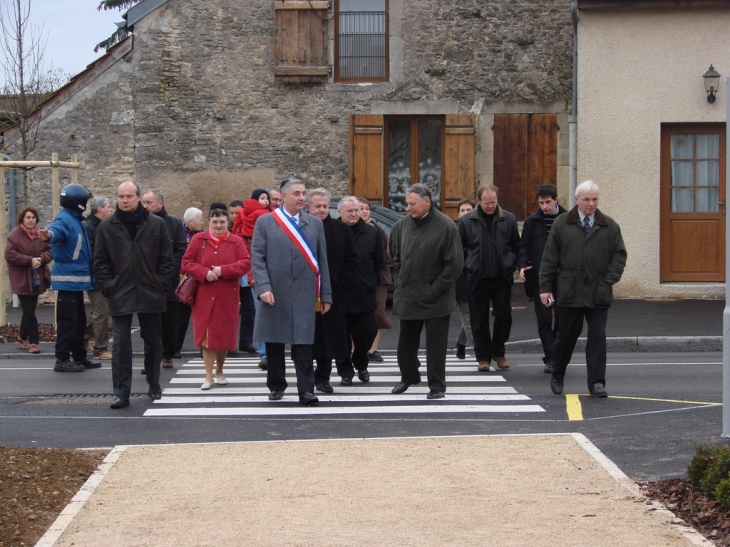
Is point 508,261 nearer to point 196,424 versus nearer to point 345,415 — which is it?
point 345,415

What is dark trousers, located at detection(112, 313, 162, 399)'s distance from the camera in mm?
9180

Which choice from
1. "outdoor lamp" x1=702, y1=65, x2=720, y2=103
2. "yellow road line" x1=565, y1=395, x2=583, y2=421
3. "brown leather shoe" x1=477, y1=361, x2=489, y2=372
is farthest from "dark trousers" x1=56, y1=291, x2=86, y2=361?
"outdoor lamp" x1=702, y1=65, x2=720, y2=103

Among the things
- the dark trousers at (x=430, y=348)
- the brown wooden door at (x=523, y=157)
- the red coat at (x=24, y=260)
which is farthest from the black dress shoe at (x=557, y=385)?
the brown wooden door at (x=523, y=157)

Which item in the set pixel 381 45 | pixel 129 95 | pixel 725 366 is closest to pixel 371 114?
pixel 381 45

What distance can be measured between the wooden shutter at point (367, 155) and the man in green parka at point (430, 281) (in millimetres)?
9977

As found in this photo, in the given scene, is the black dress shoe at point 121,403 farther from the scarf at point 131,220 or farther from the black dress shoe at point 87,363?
the black dress shoe at point 87,363

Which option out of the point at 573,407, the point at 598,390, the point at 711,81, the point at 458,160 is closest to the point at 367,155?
the point at 458,160

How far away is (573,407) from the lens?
8867 millimetres

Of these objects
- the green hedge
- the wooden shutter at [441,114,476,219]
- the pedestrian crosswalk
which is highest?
the wooden shutter at [441,114,476,219]

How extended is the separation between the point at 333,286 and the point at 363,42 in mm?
10850

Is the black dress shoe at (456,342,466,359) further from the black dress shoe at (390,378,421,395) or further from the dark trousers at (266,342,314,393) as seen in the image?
the dark trousers at (266,342,314,393)

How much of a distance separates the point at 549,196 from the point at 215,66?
10304 mm

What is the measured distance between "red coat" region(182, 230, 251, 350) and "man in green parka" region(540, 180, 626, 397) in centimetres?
301

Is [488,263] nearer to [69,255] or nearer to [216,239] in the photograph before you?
[216,239]
